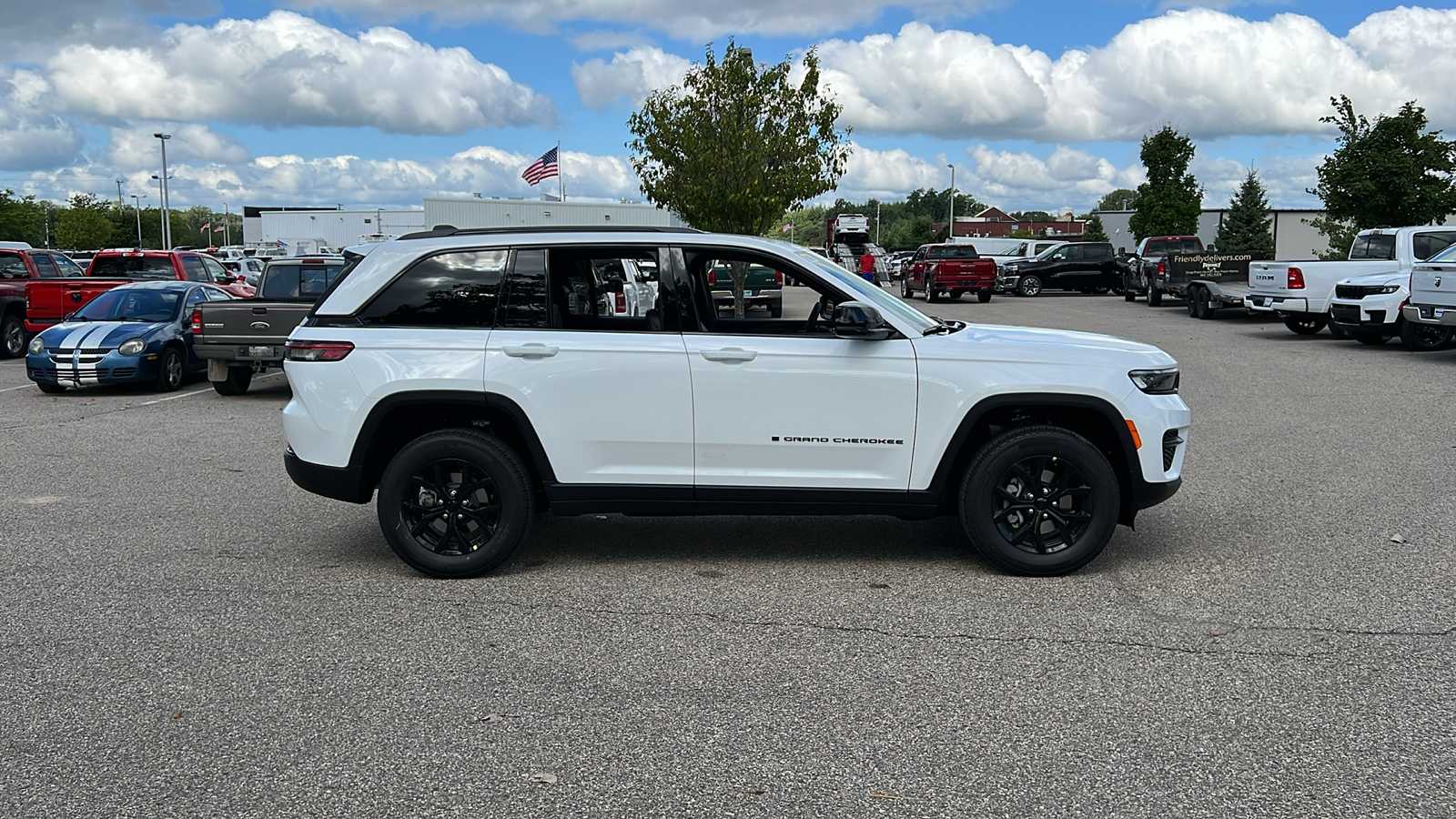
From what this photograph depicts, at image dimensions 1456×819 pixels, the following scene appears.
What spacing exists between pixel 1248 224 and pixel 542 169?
1528 inches

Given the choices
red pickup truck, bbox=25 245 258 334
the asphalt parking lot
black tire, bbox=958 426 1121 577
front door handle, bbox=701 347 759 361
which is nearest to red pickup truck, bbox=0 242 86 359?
red pickup truck, bbox=25 245 258 334

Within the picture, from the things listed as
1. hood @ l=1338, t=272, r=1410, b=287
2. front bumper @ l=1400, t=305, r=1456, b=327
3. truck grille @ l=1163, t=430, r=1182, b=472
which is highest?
hood @ l=1338, t=272, r=1410, b=287

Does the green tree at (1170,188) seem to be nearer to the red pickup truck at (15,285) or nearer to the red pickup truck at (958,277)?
the red pickup truck at (958,277)

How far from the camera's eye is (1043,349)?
6105 mm

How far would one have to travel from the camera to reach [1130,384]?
6109 millimetres

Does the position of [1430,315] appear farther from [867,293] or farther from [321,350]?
[321,350]

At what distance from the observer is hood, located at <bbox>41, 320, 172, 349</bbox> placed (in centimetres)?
1488

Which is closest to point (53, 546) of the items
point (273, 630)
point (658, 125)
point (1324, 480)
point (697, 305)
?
point (273, 630)

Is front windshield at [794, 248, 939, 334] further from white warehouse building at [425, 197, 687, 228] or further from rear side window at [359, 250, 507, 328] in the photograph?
white warehouse building at [425, 197, 687, 228]

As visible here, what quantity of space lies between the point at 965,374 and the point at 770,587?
1405 millimetres

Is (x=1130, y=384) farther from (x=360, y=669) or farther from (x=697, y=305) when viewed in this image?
(x=360, y=669)

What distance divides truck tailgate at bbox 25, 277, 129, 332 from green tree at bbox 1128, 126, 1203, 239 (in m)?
39.3

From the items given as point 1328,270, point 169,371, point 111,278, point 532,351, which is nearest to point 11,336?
point 111,278

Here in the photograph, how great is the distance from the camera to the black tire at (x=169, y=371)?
15195 mm
